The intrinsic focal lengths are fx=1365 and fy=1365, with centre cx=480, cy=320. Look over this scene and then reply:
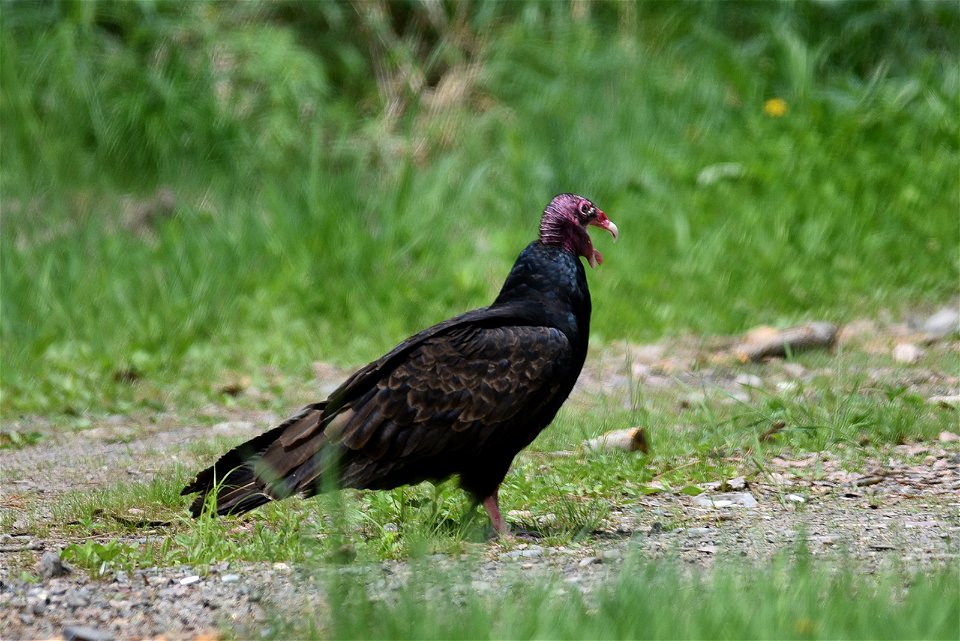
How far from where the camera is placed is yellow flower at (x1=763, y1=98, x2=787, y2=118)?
8656mm

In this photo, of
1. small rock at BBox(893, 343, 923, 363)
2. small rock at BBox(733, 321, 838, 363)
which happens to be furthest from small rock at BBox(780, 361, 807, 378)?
small rock at BBox(893, 343, 923, 363)

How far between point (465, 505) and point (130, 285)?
3613 mm

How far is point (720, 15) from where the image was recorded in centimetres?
952

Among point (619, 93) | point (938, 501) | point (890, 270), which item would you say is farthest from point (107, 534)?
point (619, 93)

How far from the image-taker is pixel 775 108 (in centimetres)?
867

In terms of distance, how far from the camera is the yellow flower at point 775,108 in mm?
8656

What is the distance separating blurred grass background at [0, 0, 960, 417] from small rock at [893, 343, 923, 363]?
0.68 metres

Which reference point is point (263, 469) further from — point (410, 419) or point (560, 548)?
point (560, 548)

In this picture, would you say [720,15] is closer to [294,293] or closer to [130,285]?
[294,293]

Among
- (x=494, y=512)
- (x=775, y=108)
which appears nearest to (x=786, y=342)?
(x=775, y=108)

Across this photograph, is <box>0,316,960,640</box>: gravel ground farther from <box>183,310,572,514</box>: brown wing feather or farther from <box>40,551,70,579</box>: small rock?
<box>183,310,572,514</box>: brown wing feather

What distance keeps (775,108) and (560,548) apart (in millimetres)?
5377

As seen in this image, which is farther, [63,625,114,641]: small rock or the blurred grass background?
the blurred grass background

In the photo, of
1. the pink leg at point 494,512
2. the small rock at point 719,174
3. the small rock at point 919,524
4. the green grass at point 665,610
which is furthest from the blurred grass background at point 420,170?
the green grass at point 665,610
